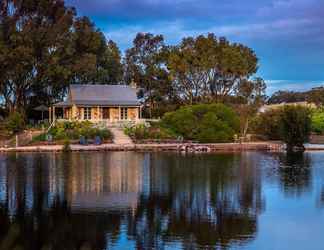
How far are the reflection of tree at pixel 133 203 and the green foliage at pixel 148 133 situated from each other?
13901mm

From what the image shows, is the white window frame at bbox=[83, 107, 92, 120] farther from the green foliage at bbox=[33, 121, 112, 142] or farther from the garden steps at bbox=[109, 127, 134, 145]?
the green foliage at bbox=[33, 121, 112, 142]

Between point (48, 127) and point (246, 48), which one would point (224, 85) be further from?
point (48, 127)

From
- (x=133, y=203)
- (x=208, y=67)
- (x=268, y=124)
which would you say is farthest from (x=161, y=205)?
(x=208, y=67)

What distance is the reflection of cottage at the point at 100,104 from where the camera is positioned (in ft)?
182

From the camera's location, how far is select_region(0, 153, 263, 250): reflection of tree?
15.0 metres

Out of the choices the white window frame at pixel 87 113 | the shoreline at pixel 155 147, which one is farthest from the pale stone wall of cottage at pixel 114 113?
the shoreline at pixel 155 147

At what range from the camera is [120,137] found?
4816cm

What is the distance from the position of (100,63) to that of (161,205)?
46.1 m

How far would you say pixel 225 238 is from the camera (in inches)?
587

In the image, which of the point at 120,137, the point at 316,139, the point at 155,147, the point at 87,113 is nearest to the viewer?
the point at 155,147

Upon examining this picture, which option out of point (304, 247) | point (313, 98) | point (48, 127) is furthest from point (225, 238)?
point (313, 98)

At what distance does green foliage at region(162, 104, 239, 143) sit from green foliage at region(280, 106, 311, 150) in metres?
5.61

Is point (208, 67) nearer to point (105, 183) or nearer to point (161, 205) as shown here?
point (105, 183)

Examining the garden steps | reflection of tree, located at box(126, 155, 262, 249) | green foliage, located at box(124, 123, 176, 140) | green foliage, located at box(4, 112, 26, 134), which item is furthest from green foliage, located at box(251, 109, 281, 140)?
green foliage, located at box(4, 112, 26, 134)
